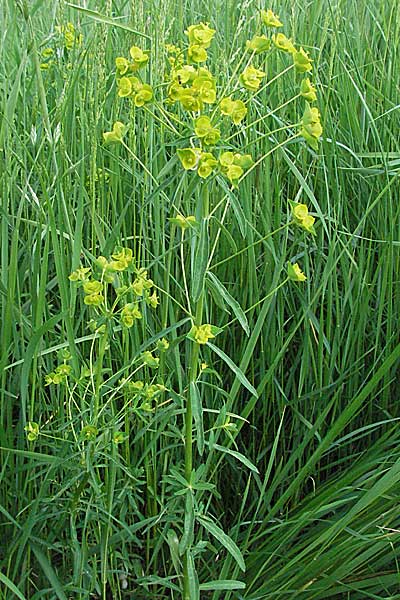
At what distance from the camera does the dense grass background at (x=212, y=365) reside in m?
1.17

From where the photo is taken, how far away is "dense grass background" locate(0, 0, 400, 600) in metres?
1.17

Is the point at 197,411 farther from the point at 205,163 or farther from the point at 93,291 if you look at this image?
the point at 205,163

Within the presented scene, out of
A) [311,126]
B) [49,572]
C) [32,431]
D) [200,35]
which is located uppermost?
[200,35]

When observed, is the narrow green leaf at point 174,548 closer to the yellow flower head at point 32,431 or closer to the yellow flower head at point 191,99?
the yellow flower head at point 32,431

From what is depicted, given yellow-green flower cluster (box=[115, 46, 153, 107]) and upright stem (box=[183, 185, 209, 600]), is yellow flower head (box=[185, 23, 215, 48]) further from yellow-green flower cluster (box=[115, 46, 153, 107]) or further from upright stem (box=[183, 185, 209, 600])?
upright stem (box=[183, 185, 209, 600])

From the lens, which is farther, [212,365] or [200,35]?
[212,365]

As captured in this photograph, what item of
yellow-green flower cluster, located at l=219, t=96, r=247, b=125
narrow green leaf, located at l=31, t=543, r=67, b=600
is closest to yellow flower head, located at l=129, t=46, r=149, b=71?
yellow-green flower cluster, located at l=219, t=96, r=247, b=125

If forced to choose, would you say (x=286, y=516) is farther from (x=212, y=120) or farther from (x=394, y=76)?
(x=394, y=76)

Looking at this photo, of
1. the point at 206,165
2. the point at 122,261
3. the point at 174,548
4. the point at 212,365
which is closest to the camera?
the point at 206,165

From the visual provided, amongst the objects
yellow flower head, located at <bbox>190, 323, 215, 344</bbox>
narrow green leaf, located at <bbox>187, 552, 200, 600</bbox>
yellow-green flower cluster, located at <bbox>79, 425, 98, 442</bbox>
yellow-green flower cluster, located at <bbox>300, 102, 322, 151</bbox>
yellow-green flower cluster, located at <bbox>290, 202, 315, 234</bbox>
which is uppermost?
yellow-green flower cluster, located at <bbox>300, 102, 322, 151</bbox>

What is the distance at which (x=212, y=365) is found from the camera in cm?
134

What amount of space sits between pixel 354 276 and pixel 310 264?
0.12m

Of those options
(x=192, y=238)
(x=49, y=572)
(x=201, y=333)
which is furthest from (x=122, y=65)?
(x=49, y=572)

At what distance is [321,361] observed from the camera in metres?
1.39
